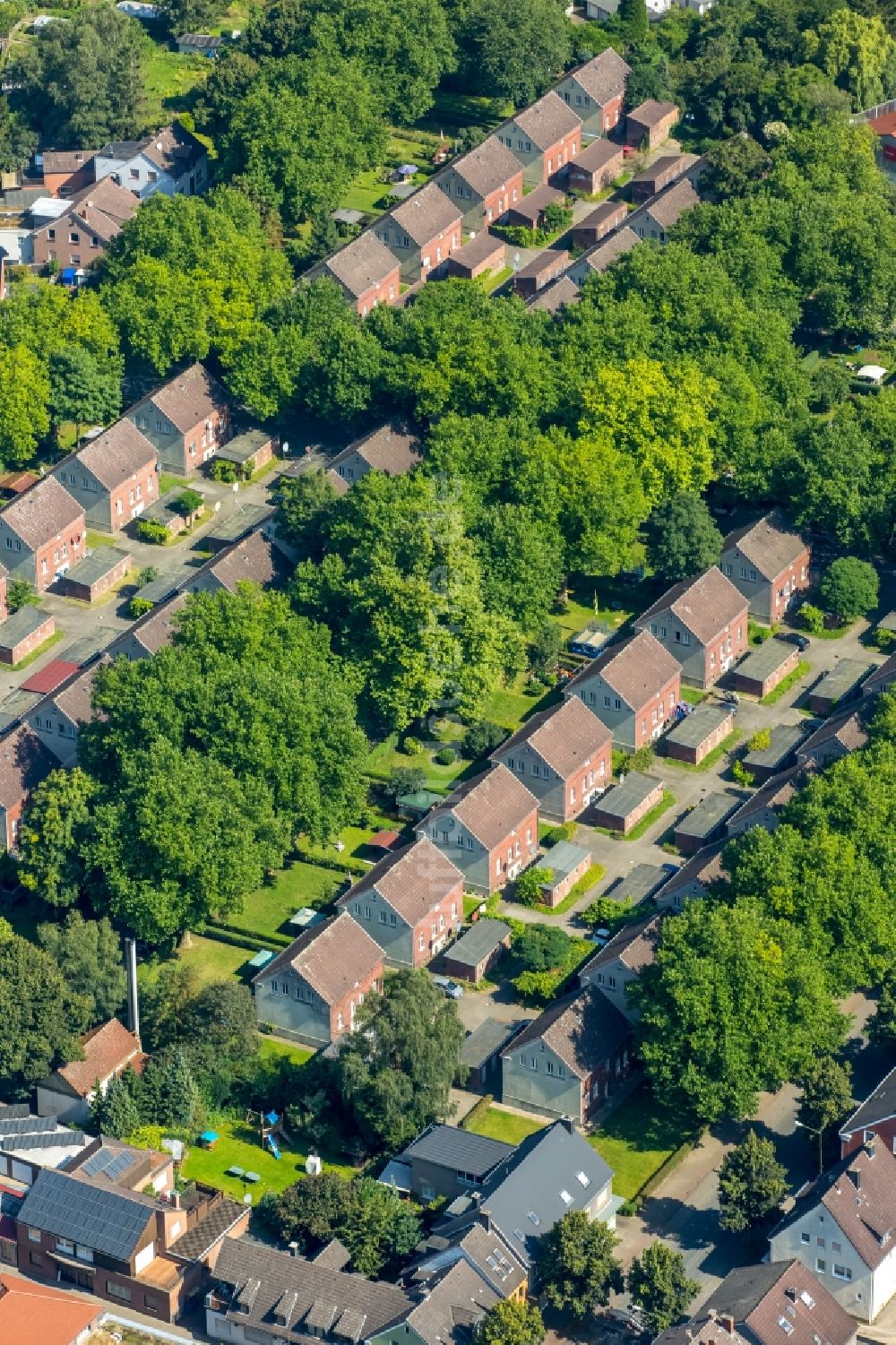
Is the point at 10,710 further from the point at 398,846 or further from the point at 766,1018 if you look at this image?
the point at 766,1018

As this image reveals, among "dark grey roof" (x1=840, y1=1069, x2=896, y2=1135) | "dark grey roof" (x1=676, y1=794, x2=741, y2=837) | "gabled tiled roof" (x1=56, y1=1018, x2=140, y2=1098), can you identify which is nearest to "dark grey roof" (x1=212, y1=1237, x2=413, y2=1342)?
"gabled tiled roof" (x1=56, y1=1018, x2=140, y2=1098)

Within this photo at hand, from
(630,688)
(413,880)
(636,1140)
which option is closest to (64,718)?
(413,880)

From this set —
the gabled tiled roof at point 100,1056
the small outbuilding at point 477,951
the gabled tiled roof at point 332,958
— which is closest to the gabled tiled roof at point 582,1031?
the small outbuilding at point 477,951

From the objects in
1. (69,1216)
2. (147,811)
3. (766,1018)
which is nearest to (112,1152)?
(69,1216)

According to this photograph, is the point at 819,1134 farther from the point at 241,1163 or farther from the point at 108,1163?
the point at 108,1163

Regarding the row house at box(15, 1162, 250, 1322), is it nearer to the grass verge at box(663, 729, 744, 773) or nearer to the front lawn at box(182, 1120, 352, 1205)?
the front lawn at box(182, 1120, 352, 1205)

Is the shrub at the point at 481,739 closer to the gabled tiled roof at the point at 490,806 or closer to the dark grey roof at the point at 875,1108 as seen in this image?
the gabled tiled roof at the point at 490,806
